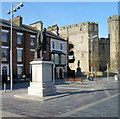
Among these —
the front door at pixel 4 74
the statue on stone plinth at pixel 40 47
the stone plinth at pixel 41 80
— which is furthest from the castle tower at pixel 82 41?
the stone plinth at pixel 41 80

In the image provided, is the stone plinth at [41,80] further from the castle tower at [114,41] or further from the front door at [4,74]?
the castle tower at [114,41]

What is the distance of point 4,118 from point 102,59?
174 feet

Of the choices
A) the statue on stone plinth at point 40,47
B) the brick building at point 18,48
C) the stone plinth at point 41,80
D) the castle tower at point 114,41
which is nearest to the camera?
the stone plinth at point 41,80

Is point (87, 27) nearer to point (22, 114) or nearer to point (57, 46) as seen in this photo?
point (57, 46)

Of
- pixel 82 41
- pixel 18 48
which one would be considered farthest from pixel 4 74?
pixel 82 41

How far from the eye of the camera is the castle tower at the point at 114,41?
Answer: 51.4m

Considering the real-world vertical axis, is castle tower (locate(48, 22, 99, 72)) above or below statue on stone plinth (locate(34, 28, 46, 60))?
above

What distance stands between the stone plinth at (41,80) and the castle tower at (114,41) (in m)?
41.6

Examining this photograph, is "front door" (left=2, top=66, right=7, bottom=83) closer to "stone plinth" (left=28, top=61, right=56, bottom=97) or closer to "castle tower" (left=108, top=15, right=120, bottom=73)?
"stone plinth" (left=28, top=61, right=56, bottom=97)

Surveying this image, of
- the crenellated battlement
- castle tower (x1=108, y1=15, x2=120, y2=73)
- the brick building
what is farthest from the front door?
the crenellated battlement

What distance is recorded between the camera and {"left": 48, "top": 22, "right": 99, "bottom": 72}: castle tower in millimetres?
48312

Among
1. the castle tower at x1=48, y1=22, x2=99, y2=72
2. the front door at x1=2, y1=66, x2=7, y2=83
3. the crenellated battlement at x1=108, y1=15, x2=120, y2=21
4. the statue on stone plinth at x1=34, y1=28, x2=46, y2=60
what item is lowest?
the front door at x1=2, y1=66, x2=7, y2=83

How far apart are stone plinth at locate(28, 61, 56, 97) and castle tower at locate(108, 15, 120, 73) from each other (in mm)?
41577

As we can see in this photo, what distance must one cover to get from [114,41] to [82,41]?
11.1m
